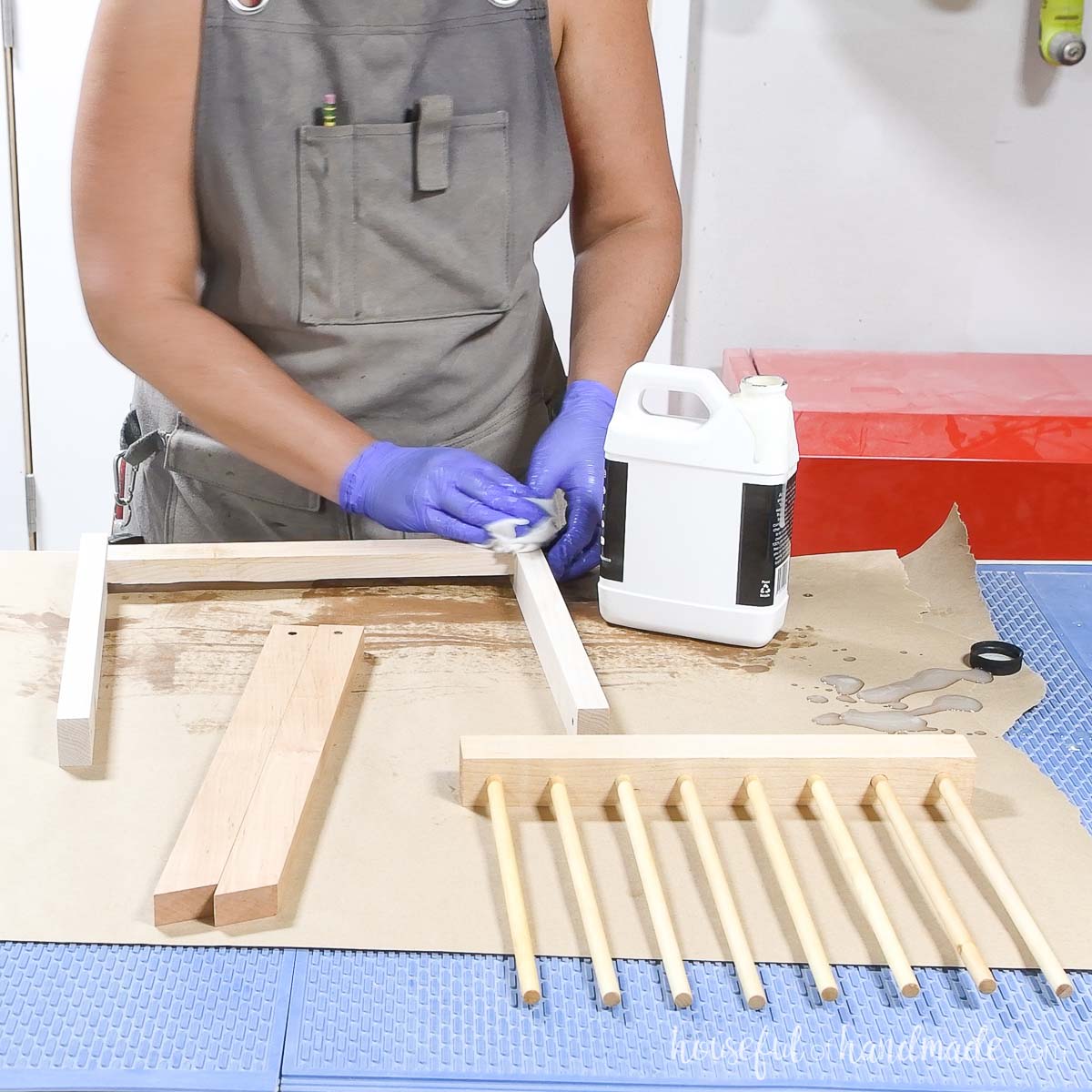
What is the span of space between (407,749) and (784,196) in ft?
6.00

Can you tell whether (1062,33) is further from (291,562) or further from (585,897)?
(585,897)

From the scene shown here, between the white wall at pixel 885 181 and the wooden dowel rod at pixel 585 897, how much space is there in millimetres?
1852

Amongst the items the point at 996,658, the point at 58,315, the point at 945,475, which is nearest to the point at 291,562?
the point at 996,658

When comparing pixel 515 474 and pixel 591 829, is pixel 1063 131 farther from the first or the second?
pixel 591 829

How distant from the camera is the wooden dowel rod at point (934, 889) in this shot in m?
0.65

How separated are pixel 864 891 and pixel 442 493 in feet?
1.92

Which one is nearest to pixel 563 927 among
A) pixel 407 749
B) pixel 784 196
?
pixel 407 749

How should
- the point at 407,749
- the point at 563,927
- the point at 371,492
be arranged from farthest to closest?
the point at 371,492 < the point at 407,749 < the point at 563,927

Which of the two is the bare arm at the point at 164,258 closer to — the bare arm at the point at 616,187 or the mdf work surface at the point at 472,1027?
the bare arm at the point at 616,187

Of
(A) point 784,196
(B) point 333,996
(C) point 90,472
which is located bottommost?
(C) point 90,472

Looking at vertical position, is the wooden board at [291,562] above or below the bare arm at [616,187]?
below

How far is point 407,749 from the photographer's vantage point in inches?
34.6

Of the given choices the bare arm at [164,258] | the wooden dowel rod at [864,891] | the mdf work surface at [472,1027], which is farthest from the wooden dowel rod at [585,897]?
the bare arm at [164,258]

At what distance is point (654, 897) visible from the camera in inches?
27.3
